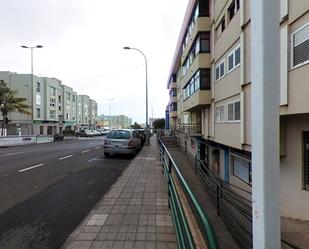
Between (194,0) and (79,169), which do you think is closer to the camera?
(79,169)

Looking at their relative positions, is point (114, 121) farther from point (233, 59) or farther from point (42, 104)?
point (233, 59)

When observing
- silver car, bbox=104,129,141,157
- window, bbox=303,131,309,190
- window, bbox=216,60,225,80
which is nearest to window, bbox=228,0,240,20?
window, bbox=216,60,225,80

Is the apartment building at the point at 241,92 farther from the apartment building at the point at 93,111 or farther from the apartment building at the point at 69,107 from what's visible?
the apartment building at the point at 93,111

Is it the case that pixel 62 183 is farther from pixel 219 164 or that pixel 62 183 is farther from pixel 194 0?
pixel 194 0

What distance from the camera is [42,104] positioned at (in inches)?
3157

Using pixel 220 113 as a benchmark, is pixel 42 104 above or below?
above

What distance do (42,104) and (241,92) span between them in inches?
2816

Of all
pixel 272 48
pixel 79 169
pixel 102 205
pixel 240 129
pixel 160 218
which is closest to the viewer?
pixel 272 48

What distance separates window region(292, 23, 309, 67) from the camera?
8.51 m

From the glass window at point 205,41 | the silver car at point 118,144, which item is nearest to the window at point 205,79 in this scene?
the glass window at point 205,41

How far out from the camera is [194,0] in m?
24.5

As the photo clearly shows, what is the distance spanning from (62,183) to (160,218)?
570 centimetres

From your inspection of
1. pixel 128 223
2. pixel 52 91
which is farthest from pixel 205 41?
pixel 52 91

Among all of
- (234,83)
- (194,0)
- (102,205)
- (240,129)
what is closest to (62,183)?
(102,205)
